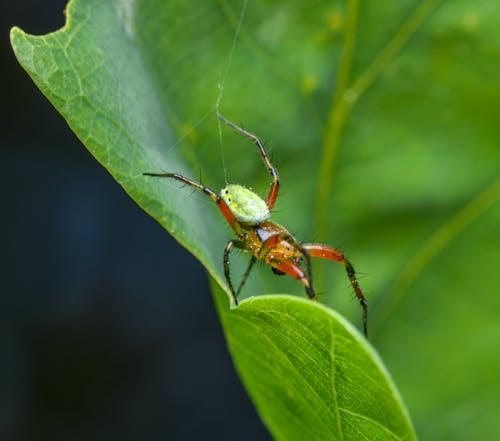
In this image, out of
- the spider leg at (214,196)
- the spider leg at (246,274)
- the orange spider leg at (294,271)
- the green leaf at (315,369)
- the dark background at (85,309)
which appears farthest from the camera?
the dark background at (85,309)

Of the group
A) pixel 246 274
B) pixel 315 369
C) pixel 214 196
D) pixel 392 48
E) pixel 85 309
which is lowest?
pixel 315 369

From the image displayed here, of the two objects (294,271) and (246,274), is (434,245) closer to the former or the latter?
(294,271)

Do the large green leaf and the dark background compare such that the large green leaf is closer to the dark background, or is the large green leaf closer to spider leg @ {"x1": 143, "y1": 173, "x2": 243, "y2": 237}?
spider leg @ {"x1": 143, "y1": 173, "x2": 243, "y2": 237}

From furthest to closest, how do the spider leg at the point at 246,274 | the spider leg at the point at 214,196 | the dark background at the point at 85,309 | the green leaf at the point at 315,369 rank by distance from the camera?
the dark background at the point at 85,309 → the spider leg at the point at 246,274 → the spider leg at the point at 214,196 → the green leaf at the point at 315,369

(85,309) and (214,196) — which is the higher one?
(85,309)

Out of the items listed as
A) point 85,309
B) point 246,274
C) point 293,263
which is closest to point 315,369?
point 246,274

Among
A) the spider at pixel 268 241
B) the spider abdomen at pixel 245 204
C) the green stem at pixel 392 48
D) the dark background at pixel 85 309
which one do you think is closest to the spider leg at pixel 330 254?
the spider at pixel 268 241

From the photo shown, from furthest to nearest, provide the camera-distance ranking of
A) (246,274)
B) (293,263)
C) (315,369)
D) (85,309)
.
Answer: (85,309)
(293,263)
(246,274)
(315,369)

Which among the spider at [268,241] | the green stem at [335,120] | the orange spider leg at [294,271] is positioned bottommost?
the orange spider leg at [294,271]

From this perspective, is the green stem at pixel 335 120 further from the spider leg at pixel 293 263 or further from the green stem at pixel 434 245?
the green stem at pixel 434 245
